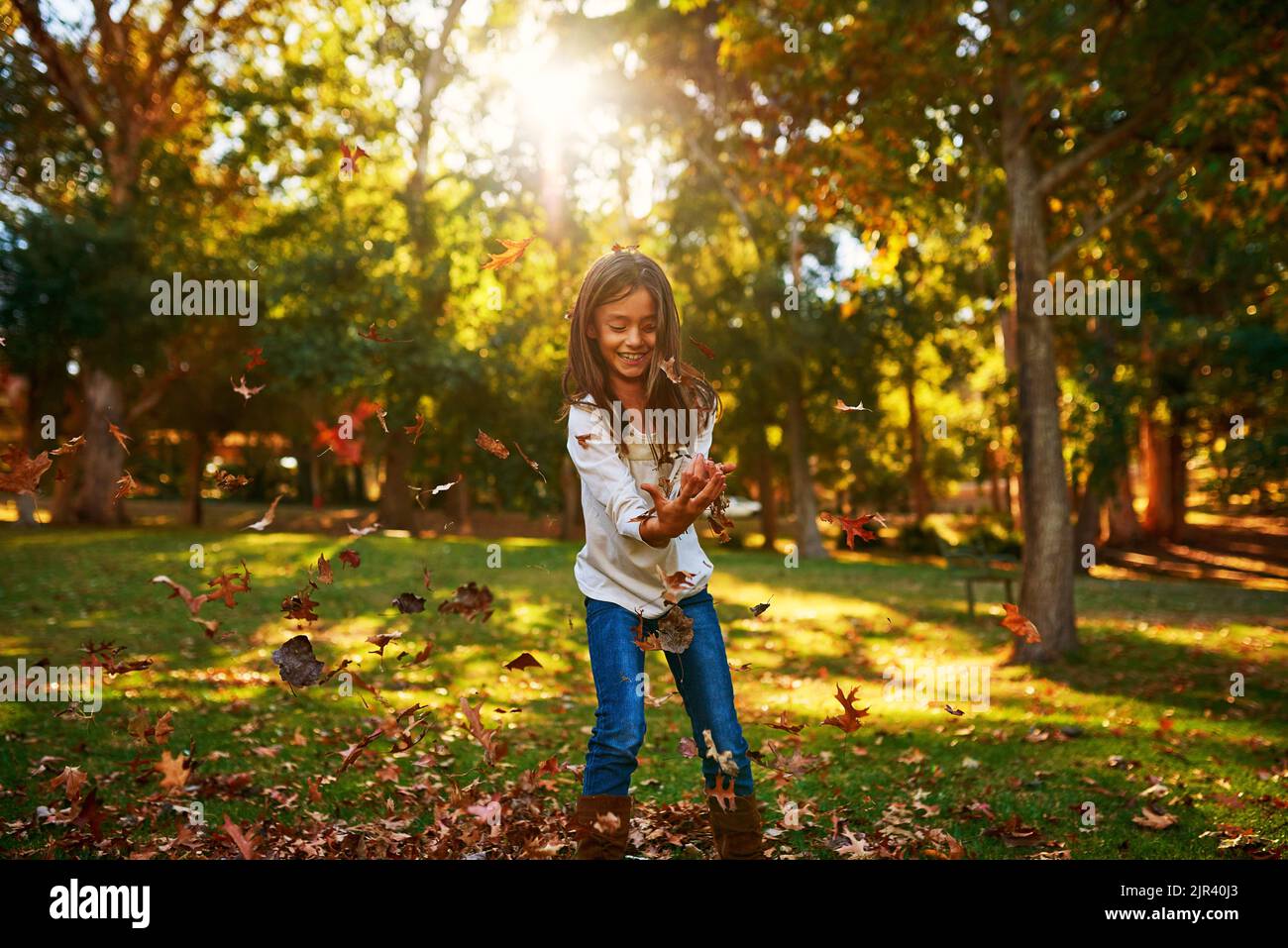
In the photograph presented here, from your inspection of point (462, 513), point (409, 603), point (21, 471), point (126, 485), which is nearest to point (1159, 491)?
point (462, 513)

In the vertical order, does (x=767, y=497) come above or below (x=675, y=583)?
below

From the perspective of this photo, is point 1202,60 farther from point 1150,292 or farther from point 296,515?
point 296,515

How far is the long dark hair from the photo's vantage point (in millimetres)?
3531

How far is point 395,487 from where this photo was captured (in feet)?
87.6

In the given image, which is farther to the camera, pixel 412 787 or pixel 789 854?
pixel 412 787

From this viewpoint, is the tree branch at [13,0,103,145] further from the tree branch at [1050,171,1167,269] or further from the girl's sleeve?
the girl's sleeve

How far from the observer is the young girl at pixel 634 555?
333 cm

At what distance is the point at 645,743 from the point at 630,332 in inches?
146

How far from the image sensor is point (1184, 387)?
2158cm

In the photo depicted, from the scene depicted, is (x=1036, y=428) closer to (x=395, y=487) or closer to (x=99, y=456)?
(x=395, y=487)


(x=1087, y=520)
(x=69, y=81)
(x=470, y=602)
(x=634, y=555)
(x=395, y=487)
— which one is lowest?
(x=1087, y=520)

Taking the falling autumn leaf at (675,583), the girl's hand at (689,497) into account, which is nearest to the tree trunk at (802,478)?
the falling autumn leaf at (675,583)

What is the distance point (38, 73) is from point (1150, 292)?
26.0m

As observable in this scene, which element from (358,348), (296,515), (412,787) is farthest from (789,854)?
(296,515)
